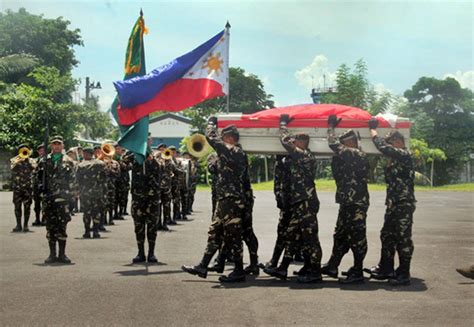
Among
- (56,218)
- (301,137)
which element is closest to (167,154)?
(56,218)

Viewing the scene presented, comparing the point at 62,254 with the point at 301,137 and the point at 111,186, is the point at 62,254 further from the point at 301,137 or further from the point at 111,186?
the point at 111,186

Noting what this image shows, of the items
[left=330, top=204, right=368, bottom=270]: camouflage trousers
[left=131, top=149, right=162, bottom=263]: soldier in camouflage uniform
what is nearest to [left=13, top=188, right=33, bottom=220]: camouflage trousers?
[left=131, top=149, right=162, bottom=263]: soldier in camouflage uniform

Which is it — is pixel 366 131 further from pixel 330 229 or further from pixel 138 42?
pixel 330 229

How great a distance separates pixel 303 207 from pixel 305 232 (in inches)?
12.6

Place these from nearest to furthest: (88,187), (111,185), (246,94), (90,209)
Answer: (90,209) < (88,187) < (111,185) < (246,94)

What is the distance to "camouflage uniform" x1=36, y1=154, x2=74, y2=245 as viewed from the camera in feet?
33.2

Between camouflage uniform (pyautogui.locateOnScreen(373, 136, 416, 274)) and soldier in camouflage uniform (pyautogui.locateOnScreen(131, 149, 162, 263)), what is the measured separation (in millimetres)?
3484

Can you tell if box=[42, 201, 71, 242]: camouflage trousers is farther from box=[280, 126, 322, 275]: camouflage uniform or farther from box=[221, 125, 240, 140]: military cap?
box=[280, 126, 322, 275]: camouflage uniform

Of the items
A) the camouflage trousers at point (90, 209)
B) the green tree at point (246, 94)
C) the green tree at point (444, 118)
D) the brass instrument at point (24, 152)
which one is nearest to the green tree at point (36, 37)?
the green tree at point (246, 94)

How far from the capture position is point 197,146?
14.2 meters

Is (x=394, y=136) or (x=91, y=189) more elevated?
(x=394, y=136)

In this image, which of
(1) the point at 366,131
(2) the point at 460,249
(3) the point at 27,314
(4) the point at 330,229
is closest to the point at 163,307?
(3) the point at 27,314

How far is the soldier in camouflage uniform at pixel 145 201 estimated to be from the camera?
32.6 ft

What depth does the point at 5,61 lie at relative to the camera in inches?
1527
